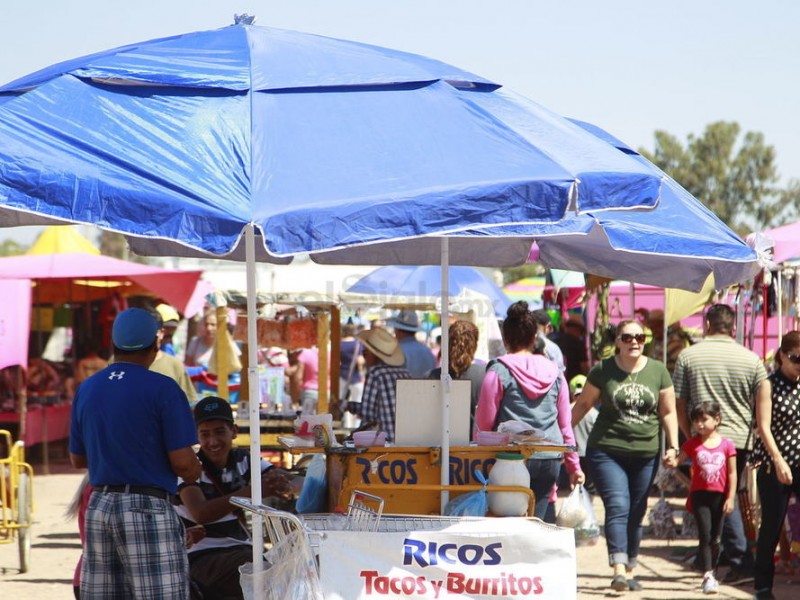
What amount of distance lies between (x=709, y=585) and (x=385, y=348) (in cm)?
305

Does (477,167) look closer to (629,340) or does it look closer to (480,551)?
(480,551)

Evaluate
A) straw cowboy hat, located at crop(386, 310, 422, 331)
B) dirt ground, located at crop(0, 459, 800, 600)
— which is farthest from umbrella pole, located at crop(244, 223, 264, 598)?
straw cowboy hat, located at crop(386, 310, 422, 331)

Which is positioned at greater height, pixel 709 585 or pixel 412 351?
pixel 412 351

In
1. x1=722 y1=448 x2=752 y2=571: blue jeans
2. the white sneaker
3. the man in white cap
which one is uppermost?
the man in white cap

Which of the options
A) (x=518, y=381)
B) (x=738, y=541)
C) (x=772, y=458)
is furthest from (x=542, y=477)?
(x=738, y=541)

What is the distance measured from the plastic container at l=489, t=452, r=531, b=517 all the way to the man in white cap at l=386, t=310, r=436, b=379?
4.22 meters

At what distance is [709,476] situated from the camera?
781cm

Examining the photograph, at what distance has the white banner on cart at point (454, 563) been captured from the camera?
4285mm

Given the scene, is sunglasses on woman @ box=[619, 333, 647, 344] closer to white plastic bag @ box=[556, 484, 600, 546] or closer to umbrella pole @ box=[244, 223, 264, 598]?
white plastic bag @ box=[556, 484, 600, 546]

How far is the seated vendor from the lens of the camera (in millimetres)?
5133

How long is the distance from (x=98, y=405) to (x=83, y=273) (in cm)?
952

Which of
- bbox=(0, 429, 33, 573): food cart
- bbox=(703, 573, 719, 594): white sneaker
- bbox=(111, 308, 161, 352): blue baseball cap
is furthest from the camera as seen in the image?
bbox=(0, 429, 33, 573): food cart

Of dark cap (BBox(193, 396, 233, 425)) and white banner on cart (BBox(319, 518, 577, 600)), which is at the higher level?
dark cap (BBox(193, 396, 233, 425))

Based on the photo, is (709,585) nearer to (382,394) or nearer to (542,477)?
(542,477)
